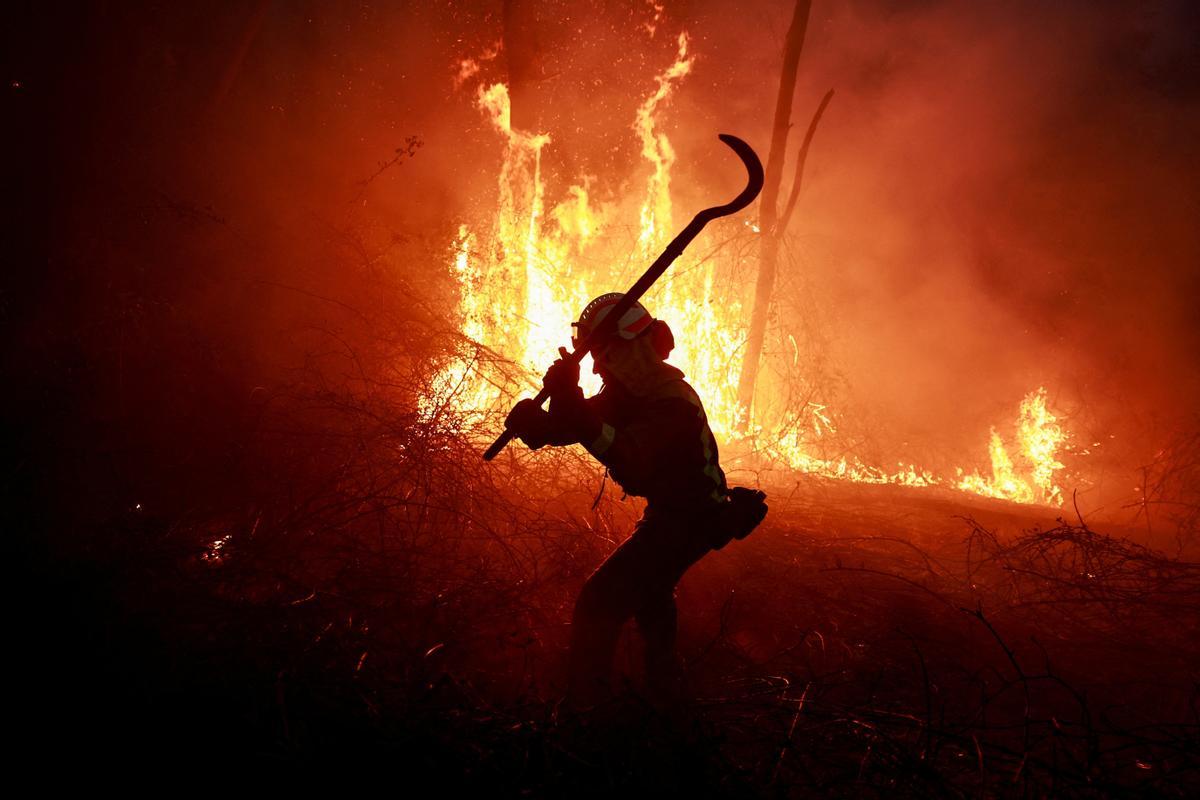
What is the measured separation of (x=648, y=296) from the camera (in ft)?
34.1

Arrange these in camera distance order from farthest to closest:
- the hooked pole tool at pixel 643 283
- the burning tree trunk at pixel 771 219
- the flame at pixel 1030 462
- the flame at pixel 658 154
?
the flame at pixel 1030 462 → the flame at pixel 658 154 → the burning tree trunk at pixel 771 219 → the hooked pole tool at pixel 643 283

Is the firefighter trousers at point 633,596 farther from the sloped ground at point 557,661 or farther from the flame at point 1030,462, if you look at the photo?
the flame at point 1030,462

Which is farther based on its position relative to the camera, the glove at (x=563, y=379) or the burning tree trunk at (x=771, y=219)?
the burning tree trunk at (x=771, y=219)

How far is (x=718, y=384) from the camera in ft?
35.3

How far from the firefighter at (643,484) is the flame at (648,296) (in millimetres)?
5179

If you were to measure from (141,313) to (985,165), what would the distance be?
17.2 meters

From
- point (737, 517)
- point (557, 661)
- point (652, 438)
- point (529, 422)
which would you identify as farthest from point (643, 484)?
point (557, 661)

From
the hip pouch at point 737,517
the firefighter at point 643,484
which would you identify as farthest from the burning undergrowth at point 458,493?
the hip pouch at point 737,517

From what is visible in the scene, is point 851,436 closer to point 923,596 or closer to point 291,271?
point 923,596

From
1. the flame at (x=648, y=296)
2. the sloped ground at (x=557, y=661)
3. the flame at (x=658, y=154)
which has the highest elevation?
the flame at (x=658, y=154)

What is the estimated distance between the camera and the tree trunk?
1030 cm

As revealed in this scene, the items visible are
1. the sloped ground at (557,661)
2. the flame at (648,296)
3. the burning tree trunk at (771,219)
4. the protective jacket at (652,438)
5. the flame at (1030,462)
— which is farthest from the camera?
the flame at (1030,462)

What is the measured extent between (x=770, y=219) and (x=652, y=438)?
8.66 metres

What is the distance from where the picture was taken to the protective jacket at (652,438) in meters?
2.86
